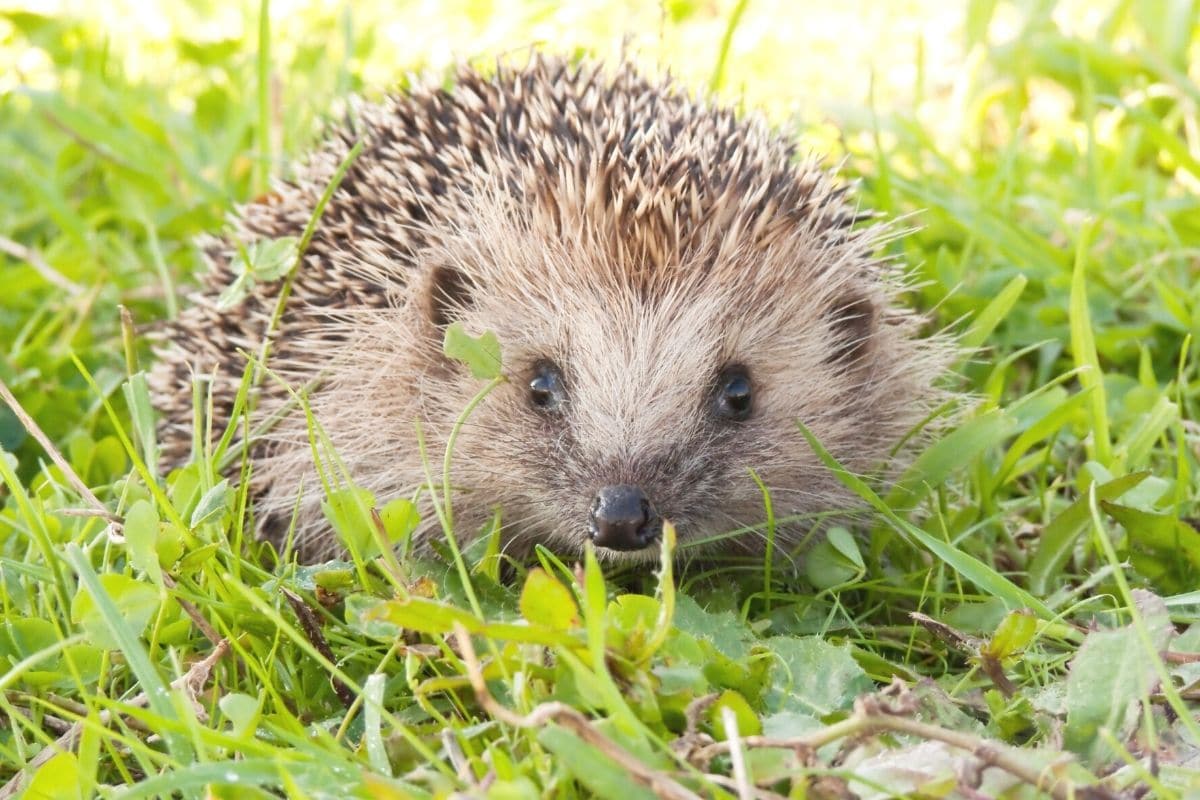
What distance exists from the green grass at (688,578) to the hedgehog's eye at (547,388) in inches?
8.4

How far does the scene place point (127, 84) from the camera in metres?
3.77

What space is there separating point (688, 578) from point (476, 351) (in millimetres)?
488

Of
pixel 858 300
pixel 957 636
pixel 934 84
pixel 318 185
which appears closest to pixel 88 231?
pixel 318 185

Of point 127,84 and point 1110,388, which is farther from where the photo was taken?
point 127,84

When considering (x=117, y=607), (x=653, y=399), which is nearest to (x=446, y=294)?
(x=653, y=399)

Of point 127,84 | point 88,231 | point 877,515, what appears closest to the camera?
point 877,515

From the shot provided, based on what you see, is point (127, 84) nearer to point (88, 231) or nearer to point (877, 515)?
point (88, 231)

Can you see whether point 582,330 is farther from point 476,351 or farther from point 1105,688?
point 1105,688

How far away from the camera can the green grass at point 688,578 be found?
1.40m

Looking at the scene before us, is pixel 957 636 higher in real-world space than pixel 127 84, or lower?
lower

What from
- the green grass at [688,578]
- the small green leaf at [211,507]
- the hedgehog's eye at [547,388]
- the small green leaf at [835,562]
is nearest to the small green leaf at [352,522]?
the green grass at [688,578]

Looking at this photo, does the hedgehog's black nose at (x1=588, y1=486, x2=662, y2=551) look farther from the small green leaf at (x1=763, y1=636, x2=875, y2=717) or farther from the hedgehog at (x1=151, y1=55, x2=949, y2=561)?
the small green leaf at (x1=763, y1=636, x2=875, y2=717)

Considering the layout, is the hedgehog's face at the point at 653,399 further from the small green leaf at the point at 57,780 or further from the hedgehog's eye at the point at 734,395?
the small green leaf at the point at 57,780

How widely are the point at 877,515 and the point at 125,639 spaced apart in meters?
1.13
